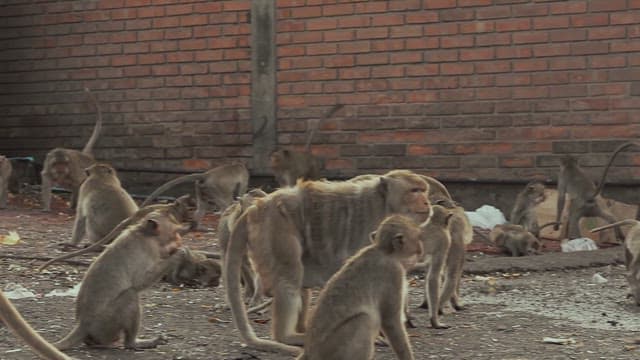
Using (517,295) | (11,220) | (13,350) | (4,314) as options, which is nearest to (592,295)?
(517,295)

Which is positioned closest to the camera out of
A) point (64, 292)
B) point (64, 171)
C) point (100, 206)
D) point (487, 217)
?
point (64, 292)

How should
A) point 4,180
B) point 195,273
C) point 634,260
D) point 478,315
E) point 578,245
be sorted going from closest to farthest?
point 478,315
point 634,260
point 195,273
point 578,245
point 4,180

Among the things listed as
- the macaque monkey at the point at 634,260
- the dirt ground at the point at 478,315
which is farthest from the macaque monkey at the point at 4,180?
the macaque monkey at the point at 634,260

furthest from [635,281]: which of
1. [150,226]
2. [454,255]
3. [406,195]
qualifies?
[150,226]

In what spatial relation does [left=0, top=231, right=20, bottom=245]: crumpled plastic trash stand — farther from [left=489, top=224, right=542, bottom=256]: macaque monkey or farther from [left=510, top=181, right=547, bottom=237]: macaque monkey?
[left=510, top=181, right=547, bottom=237]: macaque monkey

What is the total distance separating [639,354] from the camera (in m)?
5.76

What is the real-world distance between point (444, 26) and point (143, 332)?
23.1 feet

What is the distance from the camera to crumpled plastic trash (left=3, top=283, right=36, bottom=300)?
7.28 m

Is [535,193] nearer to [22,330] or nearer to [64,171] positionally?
[64,171]

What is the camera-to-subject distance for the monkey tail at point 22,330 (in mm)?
4301

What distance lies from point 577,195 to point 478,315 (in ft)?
14.3

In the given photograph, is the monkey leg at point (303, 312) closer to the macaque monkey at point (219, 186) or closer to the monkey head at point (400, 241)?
the monkey head at point (400, 241)

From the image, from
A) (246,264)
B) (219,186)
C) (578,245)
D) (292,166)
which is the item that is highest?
(292,166)

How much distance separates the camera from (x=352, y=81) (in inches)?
496
